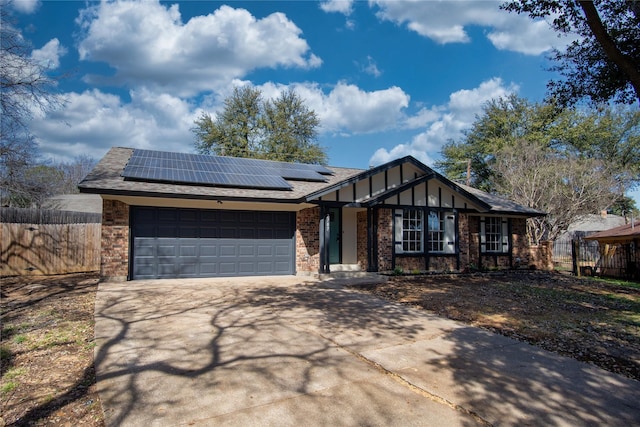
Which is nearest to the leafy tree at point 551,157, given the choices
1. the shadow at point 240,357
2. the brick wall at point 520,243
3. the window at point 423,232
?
the brick wall at point 520,243

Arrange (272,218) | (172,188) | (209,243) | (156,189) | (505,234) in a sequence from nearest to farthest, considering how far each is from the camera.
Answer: (156,189) < (172,188) < (209,243) < (272,218) < (505,234)

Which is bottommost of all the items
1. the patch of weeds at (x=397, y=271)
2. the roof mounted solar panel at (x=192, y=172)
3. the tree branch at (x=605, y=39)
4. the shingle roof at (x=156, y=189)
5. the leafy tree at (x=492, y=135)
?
the patch of weeds at (x=397, y=271)

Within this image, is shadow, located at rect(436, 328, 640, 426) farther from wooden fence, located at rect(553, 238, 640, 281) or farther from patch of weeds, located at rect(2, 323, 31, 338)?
wooden fence, located at rect(553, 238, 640, 281)

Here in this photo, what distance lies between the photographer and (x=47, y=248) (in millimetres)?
13000

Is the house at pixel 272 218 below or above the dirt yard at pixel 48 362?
above

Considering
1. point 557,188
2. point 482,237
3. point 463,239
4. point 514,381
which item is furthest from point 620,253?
point 514,381

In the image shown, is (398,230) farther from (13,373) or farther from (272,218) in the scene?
(13,373)

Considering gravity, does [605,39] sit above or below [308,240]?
above

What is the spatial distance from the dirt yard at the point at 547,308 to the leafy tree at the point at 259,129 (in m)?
21.7

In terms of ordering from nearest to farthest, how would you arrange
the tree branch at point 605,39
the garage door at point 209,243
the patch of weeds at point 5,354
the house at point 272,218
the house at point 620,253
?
1. the patch of weeds at point 5,354
2. the tree branch at point 605,39
3. the house at point 272,218
4. the garage door at point 209,243
5. the house at point 620,253

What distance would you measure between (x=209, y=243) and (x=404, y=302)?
655cm

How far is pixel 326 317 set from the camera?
6934mm

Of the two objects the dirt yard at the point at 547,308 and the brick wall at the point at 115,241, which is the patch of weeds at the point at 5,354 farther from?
the dirt yard at the point at 547,308

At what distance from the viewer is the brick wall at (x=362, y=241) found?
13172 mm
